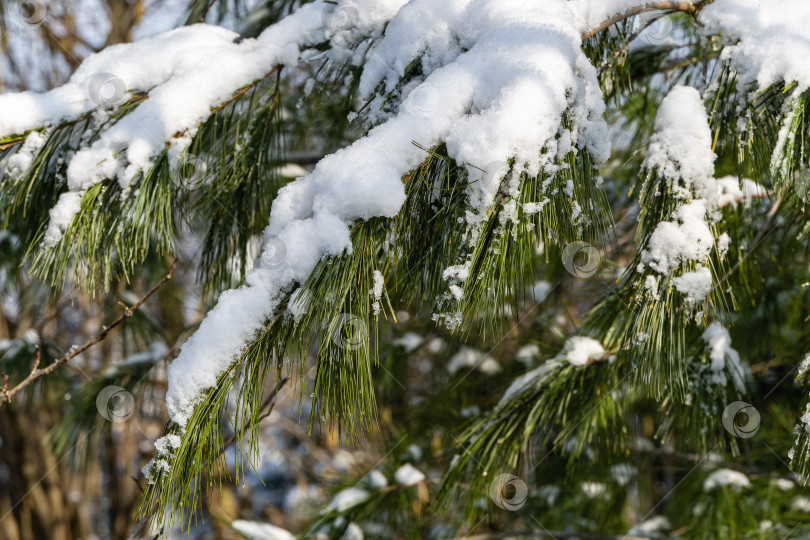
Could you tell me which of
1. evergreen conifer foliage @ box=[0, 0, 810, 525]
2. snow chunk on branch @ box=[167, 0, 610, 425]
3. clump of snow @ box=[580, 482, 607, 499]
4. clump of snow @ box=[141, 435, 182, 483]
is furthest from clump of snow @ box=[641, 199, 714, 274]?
clump of snow @ box=[580, 482, 607, 499]

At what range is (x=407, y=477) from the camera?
1340 millimetres

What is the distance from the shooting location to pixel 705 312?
0.70 m

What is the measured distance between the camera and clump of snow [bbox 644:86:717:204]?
2.25 feet

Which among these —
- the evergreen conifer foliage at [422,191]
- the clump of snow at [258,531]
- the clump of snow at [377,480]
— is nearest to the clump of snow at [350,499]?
the clump of snow at [377,480]

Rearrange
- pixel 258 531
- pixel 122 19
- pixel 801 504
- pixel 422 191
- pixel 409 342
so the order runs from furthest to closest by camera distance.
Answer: pixel 122 19, pixel 409 342, pixel 801 504, pixel 258 531, pixel 422 191

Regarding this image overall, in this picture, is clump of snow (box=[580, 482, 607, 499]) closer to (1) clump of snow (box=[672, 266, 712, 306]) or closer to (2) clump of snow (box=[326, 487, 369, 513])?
(2) clump of snow (box=[326, 487, 369, 513])

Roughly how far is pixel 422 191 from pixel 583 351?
523 mm

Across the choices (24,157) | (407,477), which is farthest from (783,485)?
(24,157)

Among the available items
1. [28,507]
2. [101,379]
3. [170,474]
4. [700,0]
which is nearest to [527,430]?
[170,474]

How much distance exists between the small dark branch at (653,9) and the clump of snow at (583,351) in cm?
53

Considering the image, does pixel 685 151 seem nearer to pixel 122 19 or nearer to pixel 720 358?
pixel 720 358

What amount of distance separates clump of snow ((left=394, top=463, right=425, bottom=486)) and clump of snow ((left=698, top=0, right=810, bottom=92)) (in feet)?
3.41

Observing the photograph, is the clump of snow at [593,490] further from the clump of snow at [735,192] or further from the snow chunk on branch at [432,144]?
the snow chunk on branch at [432,144]

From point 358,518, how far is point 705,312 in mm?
927
